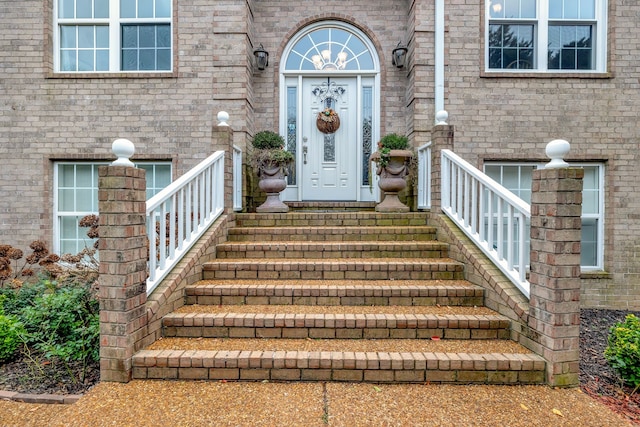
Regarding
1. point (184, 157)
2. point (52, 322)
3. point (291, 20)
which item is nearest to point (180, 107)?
point (184, 157)

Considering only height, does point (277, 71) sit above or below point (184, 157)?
above

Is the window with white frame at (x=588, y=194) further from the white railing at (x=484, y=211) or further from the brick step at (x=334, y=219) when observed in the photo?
the brick step at (x=334, y=219)

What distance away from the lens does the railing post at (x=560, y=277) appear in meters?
2.54

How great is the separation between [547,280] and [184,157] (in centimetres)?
484

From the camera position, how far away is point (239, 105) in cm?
551

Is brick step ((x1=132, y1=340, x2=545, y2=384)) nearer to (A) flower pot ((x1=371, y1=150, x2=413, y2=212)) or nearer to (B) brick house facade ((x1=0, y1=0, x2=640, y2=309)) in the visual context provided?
(A) flower pot ((x1=371, y1=150, x2=413, y2=212))

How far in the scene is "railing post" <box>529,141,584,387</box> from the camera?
254 centimetres

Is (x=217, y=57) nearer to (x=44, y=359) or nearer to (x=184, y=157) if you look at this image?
(x=184, y=157)

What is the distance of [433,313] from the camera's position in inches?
122

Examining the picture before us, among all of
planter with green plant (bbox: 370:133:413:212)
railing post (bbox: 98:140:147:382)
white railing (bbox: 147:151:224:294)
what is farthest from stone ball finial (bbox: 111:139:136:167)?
planter with green plant (bbox: 370:133:413:212)

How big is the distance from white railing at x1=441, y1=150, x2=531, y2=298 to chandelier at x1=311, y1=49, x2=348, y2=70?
8.87 feet

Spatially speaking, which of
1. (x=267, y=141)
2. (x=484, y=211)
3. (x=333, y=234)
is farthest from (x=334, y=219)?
(x=484, y=211)

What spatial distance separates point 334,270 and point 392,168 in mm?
2094

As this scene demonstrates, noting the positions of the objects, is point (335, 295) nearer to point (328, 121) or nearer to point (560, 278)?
point (560, 278)
